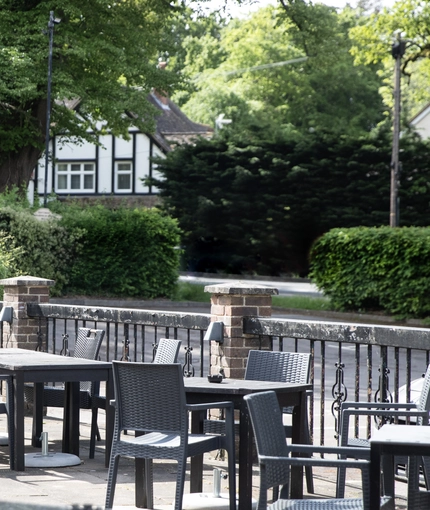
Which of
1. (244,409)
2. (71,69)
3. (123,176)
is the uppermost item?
(71,69)

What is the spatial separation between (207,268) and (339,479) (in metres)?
36.4

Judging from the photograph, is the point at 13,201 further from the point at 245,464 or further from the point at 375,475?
the point at 375,475

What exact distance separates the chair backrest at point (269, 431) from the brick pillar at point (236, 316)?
3049 millimetres

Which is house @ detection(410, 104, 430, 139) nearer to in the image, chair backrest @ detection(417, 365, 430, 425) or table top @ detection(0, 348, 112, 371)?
table top @ detection(0, 348, 112, 371)

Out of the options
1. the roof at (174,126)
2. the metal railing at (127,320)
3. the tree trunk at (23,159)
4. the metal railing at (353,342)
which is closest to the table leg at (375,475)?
the metal railing at (353,342)

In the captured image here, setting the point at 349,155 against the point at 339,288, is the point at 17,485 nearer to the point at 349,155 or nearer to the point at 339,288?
the point at 339,288

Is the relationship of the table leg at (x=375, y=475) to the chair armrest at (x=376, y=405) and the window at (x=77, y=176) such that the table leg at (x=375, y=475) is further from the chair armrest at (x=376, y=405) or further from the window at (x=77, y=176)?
the window at (x=77, y=176)

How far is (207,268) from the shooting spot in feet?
137

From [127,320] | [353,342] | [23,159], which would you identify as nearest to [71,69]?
[23,159]

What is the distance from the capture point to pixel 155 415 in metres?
5.41

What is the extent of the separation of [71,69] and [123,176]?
70.3 ft

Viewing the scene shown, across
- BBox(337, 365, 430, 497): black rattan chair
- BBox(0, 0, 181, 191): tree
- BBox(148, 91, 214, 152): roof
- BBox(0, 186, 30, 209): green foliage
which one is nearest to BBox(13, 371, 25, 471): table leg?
BBox(337, 365, 430, 497): black rattan chair

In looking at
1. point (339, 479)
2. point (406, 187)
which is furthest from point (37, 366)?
point (406, 187)

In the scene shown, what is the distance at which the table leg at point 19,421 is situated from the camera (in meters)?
6.99
